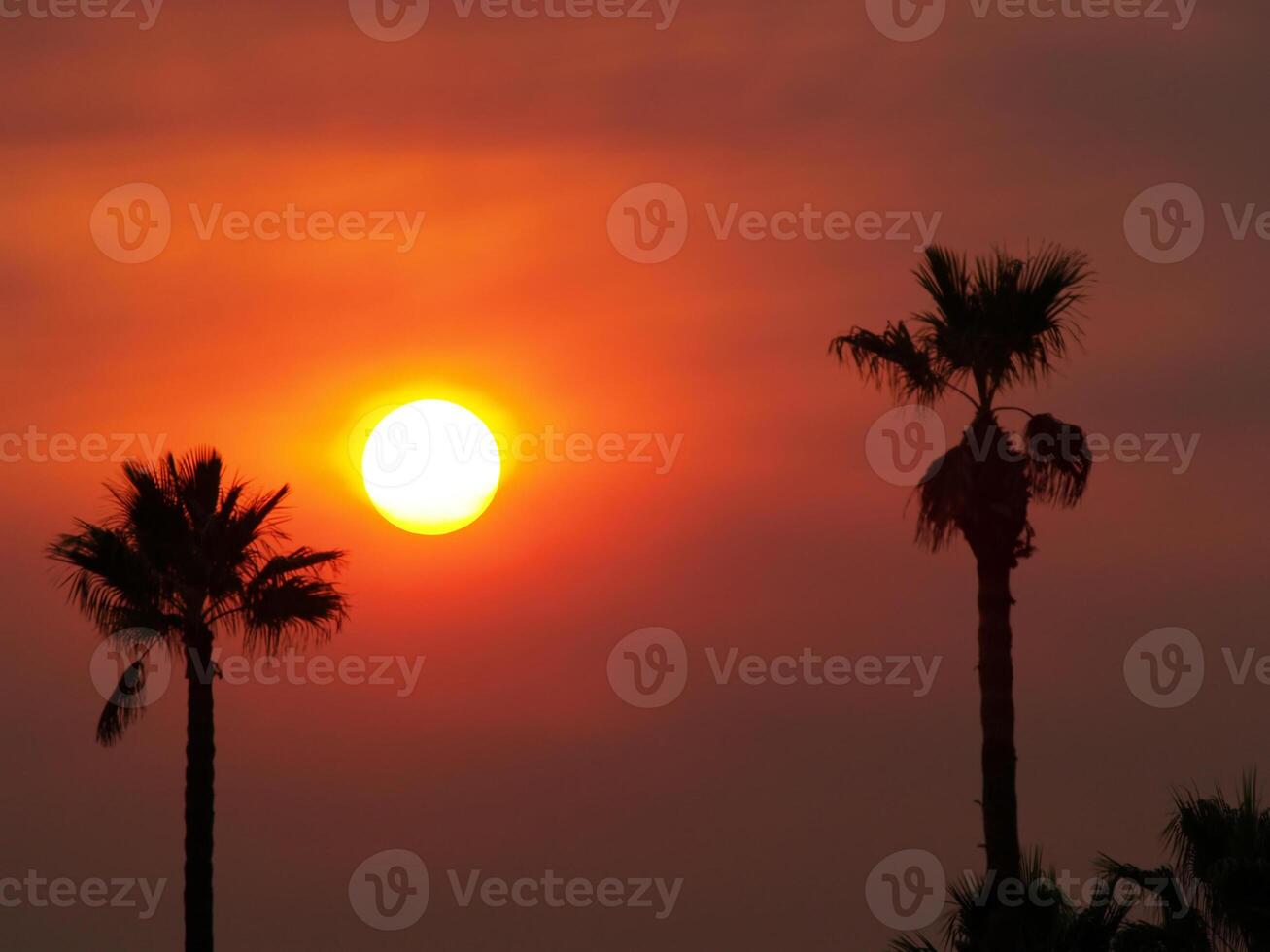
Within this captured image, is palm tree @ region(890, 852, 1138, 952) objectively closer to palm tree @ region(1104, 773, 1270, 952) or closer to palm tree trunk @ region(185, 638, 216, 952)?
palm tree @ region(1104, 773, 1270, 952)

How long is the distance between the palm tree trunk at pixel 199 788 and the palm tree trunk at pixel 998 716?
13.4 m

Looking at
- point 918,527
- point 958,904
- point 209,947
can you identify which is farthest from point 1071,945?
point 209,947

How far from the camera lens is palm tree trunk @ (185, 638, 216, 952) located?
3362 cm

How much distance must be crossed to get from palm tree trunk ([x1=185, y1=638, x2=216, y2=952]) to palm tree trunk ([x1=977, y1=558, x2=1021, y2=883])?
13.4 metres

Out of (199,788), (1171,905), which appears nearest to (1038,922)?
(1171,905)

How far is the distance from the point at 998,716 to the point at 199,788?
1379 cm

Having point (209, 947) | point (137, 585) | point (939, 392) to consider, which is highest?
point (939, 392)

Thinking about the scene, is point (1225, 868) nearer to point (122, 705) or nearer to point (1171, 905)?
point (1171, 905)

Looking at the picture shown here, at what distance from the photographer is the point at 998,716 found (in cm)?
2950

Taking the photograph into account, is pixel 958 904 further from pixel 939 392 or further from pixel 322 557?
pixel 322 557

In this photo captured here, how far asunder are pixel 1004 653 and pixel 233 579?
1399cm

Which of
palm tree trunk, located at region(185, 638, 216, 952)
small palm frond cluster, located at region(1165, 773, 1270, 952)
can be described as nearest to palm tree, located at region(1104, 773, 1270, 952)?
small palm frond cluster, located at region(1165, 773, 1270, 952)

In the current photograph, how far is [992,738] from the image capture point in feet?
96.5

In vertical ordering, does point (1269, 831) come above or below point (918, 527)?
below
